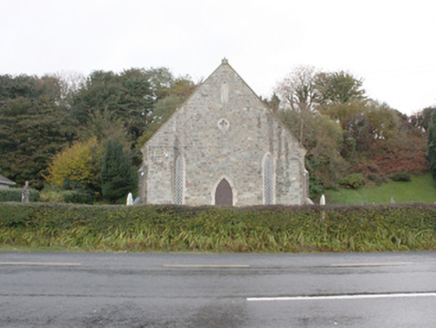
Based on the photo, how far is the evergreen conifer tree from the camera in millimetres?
35188

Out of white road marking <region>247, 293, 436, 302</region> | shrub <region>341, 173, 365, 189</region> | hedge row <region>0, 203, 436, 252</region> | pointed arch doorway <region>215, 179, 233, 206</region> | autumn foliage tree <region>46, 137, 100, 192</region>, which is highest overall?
autumn foliage tree <region>46, 137, 100, 192</region>

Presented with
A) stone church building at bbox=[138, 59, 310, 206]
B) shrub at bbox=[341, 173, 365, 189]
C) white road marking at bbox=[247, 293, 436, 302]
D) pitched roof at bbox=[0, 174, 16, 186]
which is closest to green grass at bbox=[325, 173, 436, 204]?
shrub at bbox=[341, 173, 365, 189]

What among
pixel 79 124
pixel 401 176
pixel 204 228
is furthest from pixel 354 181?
pixel 79 124

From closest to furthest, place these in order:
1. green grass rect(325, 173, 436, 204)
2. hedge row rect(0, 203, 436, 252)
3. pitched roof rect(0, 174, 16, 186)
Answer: hedge row rect(0, 203, 436, 252) < green grass rect(325, 173, 436, 204) < pitched roof rect(0, 174, 16, 186)

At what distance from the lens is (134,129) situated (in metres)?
49.2

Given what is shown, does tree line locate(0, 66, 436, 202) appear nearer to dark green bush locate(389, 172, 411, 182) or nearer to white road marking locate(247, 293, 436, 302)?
dark green bush locate(389, 172, 411, 182)

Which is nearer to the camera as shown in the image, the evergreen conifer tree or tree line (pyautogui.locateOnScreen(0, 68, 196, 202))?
the evergreen conifer tree

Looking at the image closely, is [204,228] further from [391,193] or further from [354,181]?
[391,193]

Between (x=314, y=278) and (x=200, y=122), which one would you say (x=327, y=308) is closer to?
(x=314, y=278)

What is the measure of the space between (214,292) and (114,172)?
30202mm

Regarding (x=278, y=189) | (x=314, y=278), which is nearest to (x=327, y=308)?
(x=314, y=278)

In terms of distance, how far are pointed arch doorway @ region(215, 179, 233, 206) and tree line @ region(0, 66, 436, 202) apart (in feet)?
55.9

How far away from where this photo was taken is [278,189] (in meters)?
20.2

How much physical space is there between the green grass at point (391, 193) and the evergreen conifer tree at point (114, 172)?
1941 centimetres
